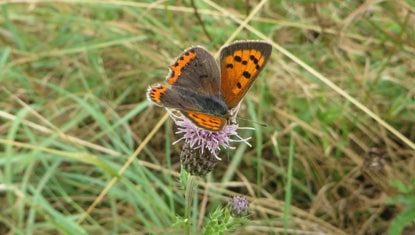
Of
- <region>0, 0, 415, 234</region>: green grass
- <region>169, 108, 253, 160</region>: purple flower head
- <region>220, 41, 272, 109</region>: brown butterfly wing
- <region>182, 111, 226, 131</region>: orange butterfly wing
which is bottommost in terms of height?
<region>0, 0, 415, 234</region>: green grass

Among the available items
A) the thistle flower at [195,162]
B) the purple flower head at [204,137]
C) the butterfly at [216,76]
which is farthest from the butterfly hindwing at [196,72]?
the thistle flower at [195,162]

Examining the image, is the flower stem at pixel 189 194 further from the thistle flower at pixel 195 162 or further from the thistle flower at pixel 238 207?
the thistle flower at pixel 238 207

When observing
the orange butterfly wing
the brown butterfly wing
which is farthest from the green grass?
the orange butterfly wing

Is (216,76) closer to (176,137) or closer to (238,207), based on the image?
(238,207)

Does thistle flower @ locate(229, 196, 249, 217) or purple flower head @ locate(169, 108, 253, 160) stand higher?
purple flower head @ locate(169, 108, 253, 160)

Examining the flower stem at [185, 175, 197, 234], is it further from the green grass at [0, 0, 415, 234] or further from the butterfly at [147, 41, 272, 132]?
the green grass at [0, 0, 415, 234]

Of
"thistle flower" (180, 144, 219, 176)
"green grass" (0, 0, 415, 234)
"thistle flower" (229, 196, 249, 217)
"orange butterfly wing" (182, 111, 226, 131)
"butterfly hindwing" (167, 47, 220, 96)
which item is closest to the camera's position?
"orange butterfly wing" (182, 111, 226, 131)
